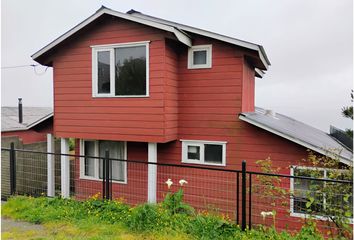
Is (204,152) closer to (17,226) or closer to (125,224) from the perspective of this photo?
(125,224)

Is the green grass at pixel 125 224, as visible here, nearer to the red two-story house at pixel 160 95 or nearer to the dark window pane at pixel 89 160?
the red two-story house at pixel 160 95

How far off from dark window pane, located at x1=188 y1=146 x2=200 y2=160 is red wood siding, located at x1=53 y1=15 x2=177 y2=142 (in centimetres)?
67

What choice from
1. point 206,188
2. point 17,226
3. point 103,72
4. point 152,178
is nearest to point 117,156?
point 152,178

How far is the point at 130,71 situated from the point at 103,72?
92cm

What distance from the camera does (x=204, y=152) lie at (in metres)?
7.71

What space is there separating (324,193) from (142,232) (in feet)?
9.87

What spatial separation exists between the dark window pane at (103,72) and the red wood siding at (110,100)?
277mm

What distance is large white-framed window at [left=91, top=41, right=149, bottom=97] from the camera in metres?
7.18

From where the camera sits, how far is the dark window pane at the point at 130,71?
7.19 meters

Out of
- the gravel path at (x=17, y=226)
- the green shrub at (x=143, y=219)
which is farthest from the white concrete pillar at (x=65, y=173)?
the green shrub at (x=143, y=219)

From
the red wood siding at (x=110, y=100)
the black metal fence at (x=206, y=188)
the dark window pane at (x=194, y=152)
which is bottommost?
the black metal fence at (x=206, y=188)

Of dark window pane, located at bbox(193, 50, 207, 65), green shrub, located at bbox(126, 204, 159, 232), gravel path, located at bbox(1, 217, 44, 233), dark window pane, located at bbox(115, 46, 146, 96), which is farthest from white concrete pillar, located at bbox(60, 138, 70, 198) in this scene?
dark window pane, located at bbox(193, 50, 207, 65)

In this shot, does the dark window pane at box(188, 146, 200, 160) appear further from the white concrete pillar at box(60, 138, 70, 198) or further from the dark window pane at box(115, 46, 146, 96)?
the white concrete pillar at box(60, 138, 70, 198)

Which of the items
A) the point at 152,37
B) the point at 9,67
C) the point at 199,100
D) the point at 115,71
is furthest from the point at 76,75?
the point at 9,67
